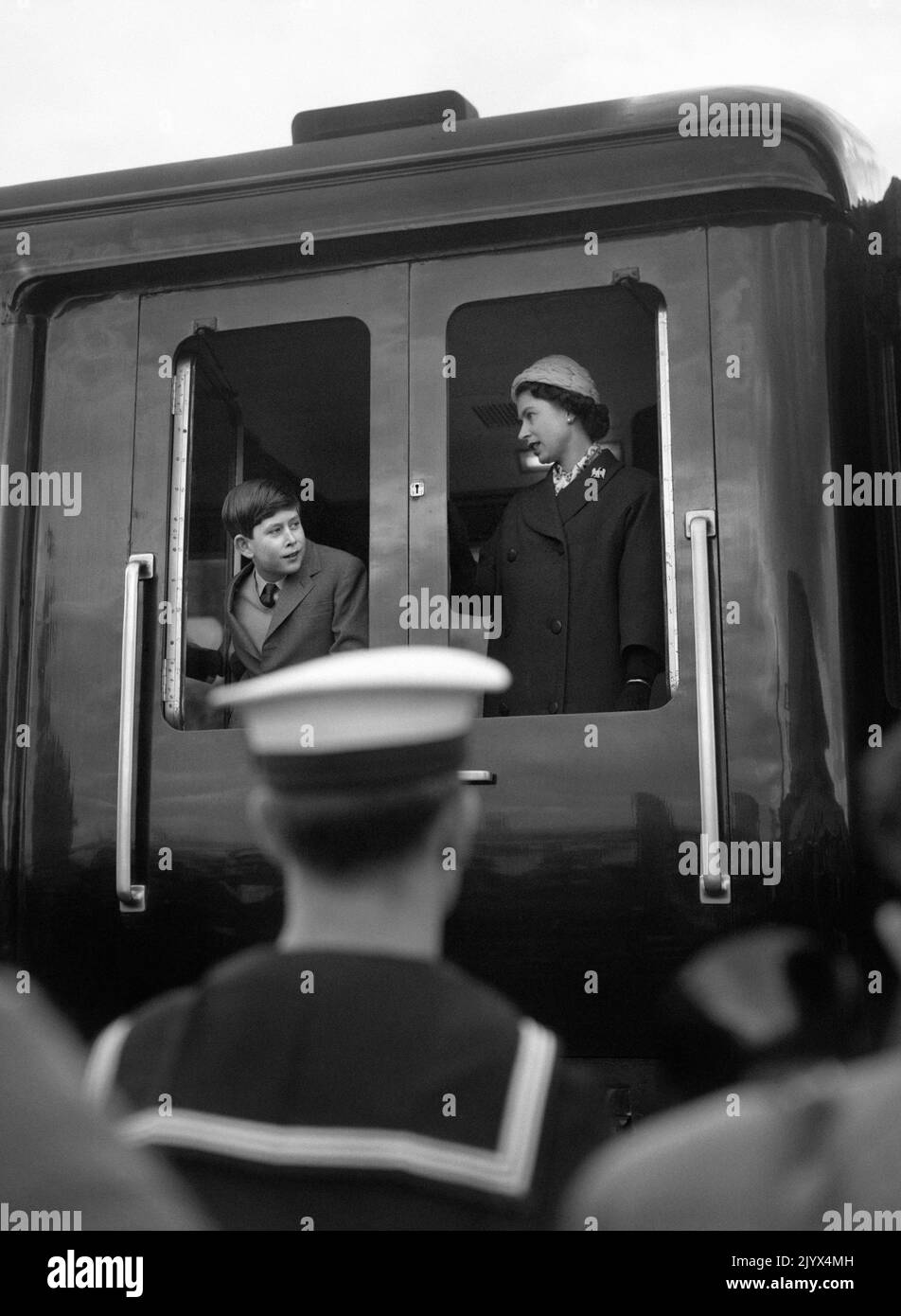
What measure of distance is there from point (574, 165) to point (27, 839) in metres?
1.51

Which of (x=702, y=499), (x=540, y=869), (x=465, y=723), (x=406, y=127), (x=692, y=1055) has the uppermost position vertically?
(x=406, y=127)

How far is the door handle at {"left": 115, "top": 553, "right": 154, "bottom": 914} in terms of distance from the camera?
240 cm

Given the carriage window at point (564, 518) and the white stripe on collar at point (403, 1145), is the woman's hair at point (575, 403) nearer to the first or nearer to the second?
the carriage window at point (564, 518)

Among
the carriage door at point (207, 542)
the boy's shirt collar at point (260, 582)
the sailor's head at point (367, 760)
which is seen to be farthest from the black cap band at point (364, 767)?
the boy's shirt collar at point (260, 582)

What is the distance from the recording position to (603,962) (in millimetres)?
2262

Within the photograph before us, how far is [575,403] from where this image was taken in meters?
2.74

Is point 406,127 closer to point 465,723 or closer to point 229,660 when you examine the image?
point 229,660

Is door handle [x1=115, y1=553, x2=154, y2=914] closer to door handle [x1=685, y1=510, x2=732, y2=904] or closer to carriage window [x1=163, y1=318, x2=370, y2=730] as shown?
carriage window [x1=163, y1=318, x2=370, y2=730]

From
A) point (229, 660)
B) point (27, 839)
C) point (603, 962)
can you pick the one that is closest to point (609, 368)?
point (229, 660)

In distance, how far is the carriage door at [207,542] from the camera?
7.84ft

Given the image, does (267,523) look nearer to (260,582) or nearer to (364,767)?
(260,582)

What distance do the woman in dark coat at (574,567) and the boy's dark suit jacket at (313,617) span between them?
9.7 inches

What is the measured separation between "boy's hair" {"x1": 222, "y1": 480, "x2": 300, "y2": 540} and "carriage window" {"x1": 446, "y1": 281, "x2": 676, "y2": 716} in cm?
34

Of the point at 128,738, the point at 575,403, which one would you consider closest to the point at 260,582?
the point at 128,738
